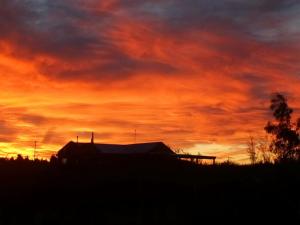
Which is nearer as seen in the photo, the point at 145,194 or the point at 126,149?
the point at 145,194

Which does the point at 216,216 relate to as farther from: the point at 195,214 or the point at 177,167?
the point at 177,167

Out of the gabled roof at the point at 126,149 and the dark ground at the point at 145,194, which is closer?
the dark ground at the point at 145,194

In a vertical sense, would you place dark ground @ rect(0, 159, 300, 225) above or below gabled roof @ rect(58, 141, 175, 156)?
below

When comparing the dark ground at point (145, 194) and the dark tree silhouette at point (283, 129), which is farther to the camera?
the dark tree silhouette at point (283, 129)

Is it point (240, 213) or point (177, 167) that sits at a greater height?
point (177, 167)

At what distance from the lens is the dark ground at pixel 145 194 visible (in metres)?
19.6

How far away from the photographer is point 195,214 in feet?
65.0

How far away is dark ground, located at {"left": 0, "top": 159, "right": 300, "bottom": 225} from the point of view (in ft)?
64.3

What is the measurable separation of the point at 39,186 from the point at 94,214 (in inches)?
170

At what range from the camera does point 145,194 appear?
A: 22.5m

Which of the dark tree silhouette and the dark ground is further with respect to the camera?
the dark tree silhouette

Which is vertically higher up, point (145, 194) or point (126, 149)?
point (126, 149)

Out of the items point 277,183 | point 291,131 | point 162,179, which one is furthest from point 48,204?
point 291,131

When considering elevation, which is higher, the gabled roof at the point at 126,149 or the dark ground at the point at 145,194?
the gabled roof at the point at 126,149
